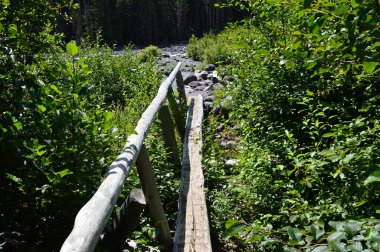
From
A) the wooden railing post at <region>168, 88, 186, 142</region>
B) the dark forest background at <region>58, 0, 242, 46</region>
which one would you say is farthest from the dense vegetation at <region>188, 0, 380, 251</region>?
the dark forest background at <region>58, 0, 242, 46</region>

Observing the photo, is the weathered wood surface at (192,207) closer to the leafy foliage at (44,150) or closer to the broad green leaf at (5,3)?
the leafy foliage at (44,150)

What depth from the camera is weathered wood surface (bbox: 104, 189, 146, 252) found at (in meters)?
2.78

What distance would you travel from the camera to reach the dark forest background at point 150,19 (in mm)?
59094

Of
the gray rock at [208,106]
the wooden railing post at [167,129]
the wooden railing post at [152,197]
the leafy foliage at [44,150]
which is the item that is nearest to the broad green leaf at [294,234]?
the leafy foliage at [44,150]

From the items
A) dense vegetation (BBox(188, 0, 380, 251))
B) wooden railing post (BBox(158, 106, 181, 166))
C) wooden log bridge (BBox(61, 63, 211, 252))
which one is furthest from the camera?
wooden railing post (BBox(158, 106, 181, 166))

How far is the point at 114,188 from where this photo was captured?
2191 millimetres

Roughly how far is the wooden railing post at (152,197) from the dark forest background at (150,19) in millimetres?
57308

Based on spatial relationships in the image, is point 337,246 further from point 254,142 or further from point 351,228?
point 254,142

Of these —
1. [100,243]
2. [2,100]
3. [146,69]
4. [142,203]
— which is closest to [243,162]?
[142,203]

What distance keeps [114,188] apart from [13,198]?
0.93m

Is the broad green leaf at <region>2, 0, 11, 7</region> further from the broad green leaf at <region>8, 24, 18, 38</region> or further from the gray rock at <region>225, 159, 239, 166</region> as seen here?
the gray rock at <region>225, 159, 239, 166</region>

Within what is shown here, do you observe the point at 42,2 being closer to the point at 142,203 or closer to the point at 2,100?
the point at 2,100

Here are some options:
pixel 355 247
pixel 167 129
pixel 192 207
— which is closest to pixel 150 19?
pixel 167 129

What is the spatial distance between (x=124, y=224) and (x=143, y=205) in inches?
8.3
